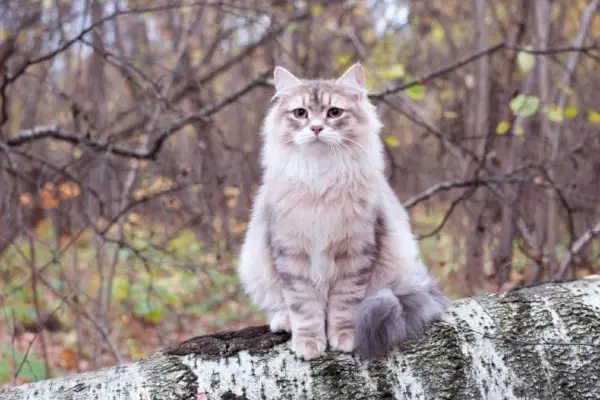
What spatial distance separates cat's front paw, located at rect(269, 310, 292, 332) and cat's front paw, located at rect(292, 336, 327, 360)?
18 centimetres

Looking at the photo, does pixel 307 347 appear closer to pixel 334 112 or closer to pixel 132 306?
pixel 334 112

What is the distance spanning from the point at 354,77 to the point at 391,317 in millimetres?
1238

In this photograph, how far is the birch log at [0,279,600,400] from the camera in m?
1.89

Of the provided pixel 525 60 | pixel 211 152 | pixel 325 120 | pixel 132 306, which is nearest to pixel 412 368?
pixel 325 120

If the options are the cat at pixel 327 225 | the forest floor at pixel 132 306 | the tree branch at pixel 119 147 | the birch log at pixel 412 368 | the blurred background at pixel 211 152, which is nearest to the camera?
the birch log at pixel 412 368

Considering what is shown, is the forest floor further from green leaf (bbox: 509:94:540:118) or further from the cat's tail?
the cat's tail

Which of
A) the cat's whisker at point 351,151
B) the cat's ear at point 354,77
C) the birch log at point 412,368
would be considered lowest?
the birch log at point 412,368

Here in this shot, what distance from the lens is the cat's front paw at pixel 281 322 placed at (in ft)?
7.78

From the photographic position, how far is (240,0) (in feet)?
19.3

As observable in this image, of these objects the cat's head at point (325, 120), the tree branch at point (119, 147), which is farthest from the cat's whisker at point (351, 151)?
the tree branch at point (119, 147)

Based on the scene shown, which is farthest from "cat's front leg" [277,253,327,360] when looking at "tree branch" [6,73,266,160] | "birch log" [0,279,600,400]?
"tree branch" [6,73,266,160]

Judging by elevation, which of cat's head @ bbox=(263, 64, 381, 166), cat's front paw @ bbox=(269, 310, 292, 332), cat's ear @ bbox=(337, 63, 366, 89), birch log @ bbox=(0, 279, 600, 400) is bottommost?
birch log @ bbox=(0, 279, 600, 400)

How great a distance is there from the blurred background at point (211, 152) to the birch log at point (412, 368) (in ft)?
3.24

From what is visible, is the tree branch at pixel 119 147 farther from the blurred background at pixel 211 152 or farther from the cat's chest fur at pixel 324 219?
the cat's chest fur at pixel 324 219
